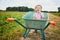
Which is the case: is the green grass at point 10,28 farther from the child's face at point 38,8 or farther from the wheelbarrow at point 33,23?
the child's face at point 38,8

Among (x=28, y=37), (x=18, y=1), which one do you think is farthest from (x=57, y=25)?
(x=18, y=1)

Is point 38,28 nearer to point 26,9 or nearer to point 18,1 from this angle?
point 26,9

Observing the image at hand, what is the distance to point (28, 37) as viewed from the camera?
6.59 ft

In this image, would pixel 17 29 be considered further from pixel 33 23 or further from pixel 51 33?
pixel 51 33

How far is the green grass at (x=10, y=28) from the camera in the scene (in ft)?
6.62

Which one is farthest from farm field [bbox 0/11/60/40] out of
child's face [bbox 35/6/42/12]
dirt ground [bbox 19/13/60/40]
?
child's face [bbox 35/6/42/12]

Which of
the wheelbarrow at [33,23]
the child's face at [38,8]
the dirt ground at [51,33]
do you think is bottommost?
the dirt ground at [51,33]

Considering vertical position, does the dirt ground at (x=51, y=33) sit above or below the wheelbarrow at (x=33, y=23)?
below

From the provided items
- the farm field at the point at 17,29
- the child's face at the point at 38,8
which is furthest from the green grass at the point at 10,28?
the child's face at the point at 38,8

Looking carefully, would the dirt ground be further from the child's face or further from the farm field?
the child's face

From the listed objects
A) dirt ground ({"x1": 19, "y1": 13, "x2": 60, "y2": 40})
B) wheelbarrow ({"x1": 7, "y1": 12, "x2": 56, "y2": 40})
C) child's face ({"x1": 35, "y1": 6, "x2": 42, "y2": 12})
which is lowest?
dirt ground ({"x1": 19, "y1": 13, "x2": 60, "y2": 40})

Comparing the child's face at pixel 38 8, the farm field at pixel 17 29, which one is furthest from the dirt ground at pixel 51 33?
the child's face at pixel 38 8

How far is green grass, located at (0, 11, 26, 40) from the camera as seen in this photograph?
202 centimetres

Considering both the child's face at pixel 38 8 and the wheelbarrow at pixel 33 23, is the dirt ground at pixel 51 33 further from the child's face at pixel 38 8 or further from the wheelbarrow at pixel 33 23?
the child's face at pixel 38 8
